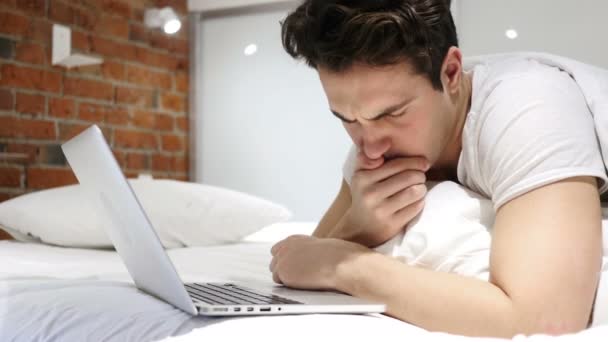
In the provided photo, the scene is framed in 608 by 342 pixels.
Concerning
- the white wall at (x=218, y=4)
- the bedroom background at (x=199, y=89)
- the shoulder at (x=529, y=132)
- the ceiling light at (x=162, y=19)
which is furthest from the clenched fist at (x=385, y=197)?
the ceiling light at (x=162, y=19)

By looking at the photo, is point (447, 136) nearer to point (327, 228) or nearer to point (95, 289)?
point (327, 228)

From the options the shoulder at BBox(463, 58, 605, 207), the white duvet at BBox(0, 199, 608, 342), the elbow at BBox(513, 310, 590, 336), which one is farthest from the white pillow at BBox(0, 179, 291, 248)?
the elbow at BBox(513, 310, 590, 336)

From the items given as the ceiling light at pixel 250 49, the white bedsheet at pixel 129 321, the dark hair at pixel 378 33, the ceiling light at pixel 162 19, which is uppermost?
the ceiling light at pixel 162 19

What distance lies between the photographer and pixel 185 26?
3.41m

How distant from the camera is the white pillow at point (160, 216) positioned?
2.06 meters

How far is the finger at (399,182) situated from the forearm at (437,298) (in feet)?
0.56

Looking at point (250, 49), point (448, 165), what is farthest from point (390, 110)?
point (250, 49)

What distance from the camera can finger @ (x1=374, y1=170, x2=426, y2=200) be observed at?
1121 millimetres

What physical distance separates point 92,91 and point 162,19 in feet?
1.75

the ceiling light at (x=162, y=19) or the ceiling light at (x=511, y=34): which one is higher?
the ceiling light at (x=162, y=19)

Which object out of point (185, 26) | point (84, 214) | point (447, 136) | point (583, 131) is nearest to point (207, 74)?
point (185, 26)

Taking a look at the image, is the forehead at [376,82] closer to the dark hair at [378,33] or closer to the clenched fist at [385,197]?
the dark hair at [378,33]

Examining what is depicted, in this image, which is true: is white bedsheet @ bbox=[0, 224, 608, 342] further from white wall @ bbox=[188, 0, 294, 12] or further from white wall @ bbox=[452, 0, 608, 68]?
white wall @ bbox=[188, 0, 294, 12]

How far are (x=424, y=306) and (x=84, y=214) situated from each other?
1.42 m
